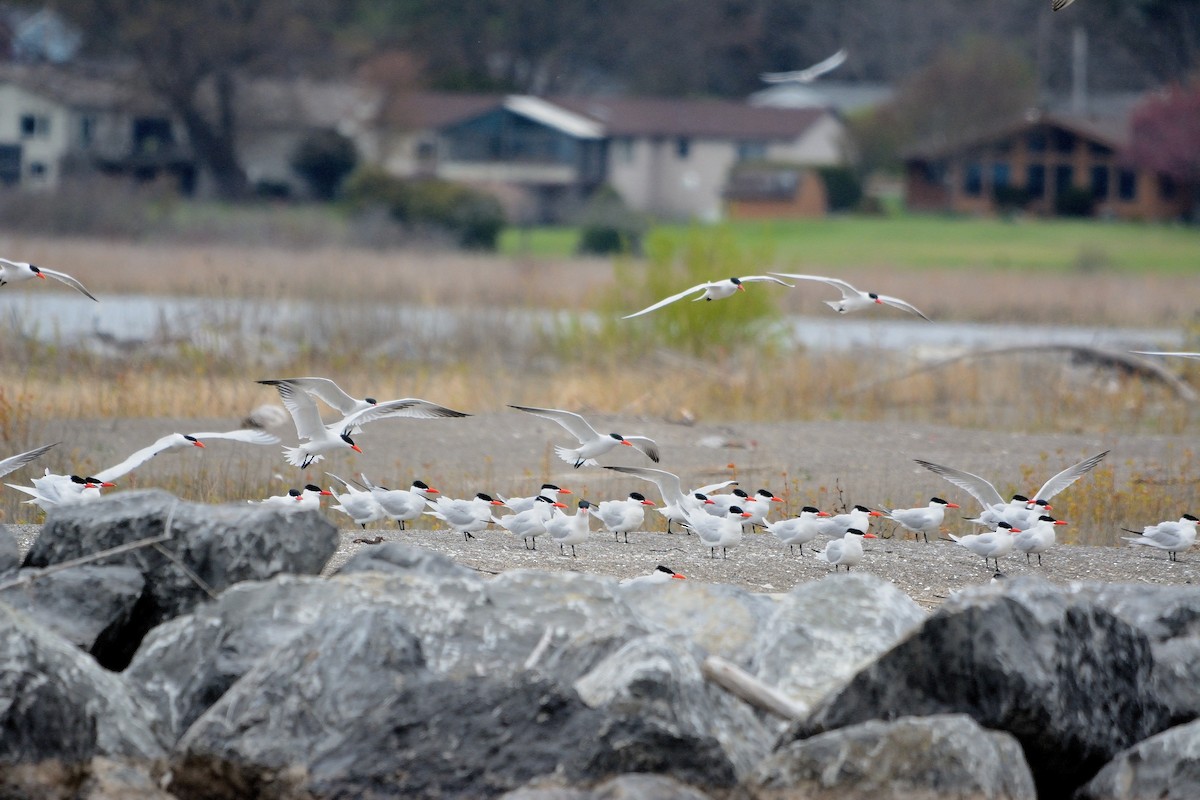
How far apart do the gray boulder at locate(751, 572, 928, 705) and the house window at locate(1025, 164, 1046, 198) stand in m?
61.1

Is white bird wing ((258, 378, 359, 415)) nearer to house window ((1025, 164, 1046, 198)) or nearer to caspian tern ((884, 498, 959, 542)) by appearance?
caspian tern ((884, 498, 959, 542))

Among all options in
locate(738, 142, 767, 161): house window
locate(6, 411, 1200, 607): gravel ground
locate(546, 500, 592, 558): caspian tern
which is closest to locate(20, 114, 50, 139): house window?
locate(738, 142, 767, 161): house window

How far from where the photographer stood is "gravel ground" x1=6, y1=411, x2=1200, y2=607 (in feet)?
32.6

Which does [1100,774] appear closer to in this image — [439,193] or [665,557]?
[665,557]

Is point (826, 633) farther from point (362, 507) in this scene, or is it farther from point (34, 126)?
point (34, 126)

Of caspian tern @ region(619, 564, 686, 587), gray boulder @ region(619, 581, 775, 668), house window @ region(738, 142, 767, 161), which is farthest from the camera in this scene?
house window @ region(738, 142, 767, 161)

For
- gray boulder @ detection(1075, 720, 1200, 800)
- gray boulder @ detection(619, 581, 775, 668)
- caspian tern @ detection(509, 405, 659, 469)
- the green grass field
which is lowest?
gray boulder @ detection(1075, 720, 1200, 800)

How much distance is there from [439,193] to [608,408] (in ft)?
118

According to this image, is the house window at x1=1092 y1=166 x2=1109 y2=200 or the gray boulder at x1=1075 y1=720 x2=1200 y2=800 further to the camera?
the house window at x1=1092 y1=166 x2=1109 y2=200

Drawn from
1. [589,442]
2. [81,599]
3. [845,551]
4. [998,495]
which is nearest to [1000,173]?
[998,495]

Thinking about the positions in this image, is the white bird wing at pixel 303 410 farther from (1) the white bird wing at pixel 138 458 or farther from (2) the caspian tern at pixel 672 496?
(2) the caspian tern at pixel 672 496

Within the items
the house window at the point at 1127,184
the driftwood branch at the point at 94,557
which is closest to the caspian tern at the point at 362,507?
the driftwood branch at the point at 94,557

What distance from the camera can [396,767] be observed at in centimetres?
659

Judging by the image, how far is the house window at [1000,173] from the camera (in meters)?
67.2
